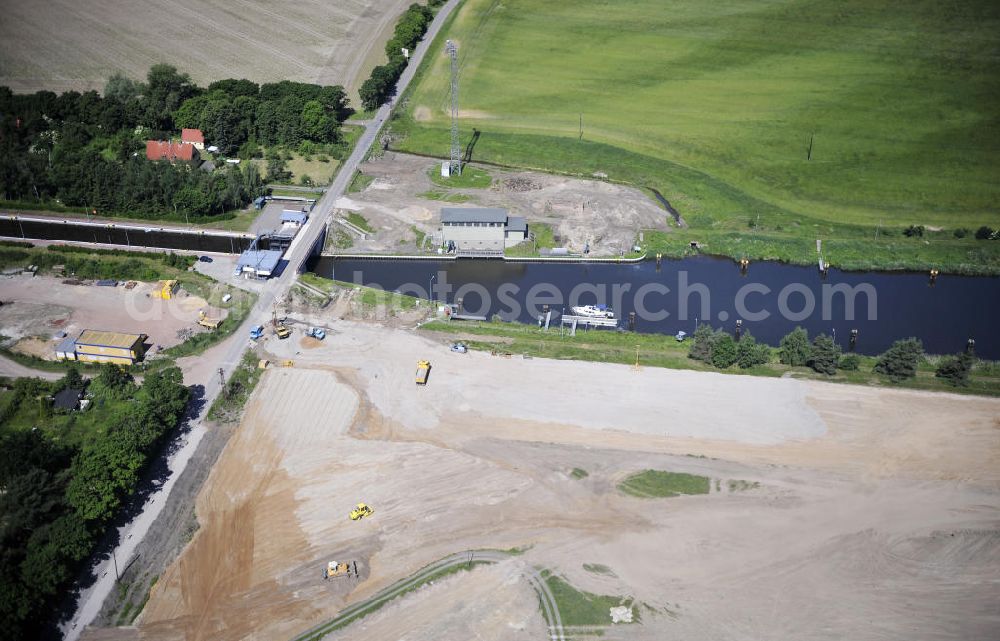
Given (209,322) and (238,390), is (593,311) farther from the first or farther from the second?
(209,322)

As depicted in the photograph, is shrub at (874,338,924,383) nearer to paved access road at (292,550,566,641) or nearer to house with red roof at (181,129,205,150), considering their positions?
paved access road at (292,550,566,641)

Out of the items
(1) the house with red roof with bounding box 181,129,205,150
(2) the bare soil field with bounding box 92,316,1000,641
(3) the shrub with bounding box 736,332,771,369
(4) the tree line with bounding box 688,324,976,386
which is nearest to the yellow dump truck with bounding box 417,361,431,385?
(2) the bare soil field with bounding box 92,316,1000,641

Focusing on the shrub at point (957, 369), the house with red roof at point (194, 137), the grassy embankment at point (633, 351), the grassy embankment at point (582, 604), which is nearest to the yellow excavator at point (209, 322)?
the grassy embankment at point (633, 351)

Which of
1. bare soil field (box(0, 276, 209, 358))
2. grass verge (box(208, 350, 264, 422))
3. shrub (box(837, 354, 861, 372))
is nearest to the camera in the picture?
grass verge (box(208, 350, 264, 422))

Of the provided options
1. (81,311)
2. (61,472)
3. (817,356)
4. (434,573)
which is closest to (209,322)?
(81,311)

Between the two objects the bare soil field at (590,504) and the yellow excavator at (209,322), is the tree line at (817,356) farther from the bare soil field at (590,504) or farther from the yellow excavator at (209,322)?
→ the yellow excavator at (209,322)

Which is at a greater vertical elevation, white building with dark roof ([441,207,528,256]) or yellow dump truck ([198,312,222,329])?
white building with dark roof ([441,207,528,256])
